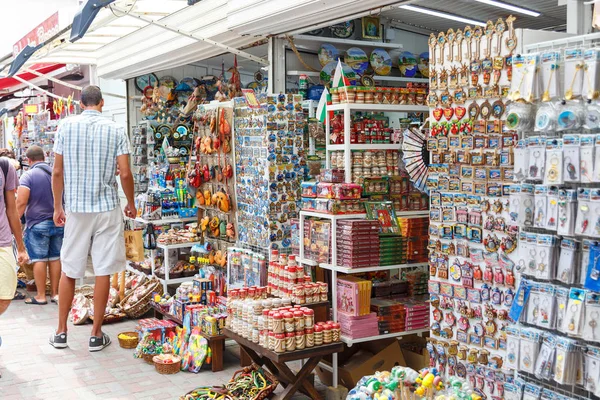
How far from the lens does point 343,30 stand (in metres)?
6.95

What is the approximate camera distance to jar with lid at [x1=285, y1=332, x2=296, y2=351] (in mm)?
4426

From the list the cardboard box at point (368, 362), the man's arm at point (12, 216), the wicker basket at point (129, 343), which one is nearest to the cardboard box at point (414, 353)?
the cardboard box at point (368, 362)

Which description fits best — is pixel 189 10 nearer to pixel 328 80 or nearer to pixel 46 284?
pixel 328 80

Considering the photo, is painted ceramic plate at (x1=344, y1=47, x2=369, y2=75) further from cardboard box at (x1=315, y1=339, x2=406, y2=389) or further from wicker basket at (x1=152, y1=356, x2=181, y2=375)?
wicker basket at (x1=152, y1=356, x2=181, y2=375)

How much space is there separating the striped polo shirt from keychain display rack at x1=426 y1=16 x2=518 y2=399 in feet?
9.56

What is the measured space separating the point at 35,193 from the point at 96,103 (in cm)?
240

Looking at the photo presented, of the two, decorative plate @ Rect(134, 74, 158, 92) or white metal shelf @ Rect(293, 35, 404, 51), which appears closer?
white metal shelf @ Rect(293, 35, 404, 51)

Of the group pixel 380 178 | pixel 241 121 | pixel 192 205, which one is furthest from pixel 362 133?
pixel 192 205

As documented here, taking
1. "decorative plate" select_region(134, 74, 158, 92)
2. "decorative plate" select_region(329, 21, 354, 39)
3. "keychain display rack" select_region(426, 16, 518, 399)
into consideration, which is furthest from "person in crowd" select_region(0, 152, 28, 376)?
"decorative plate" select_region(134, 74, 158, 92)

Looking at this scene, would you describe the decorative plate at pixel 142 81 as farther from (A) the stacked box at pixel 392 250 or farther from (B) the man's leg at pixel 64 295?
(A) the stacked box at pixel 392 250

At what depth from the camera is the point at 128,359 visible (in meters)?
5.80

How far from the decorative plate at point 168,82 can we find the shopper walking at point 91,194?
3.37 metres

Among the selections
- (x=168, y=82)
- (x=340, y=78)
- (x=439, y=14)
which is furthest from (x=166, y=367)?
(x=168, y=82)

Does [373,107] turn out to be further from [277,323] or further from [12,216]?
[12,216]
